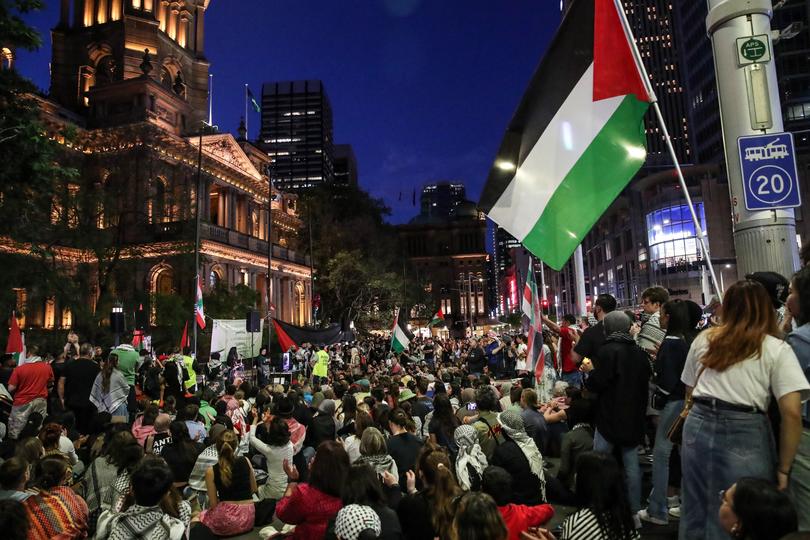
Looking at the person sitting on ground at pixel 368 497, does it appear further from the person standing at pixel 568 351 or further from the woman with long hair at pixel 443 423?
the person standing at pixel 568 351

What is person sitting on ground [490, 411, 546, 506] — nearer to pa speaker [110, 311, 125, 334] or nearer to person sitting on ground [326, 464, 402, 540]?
person sitting on ground [326, 464, 402, 540]

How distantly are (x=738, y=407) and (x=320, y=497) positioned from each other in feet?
10.6

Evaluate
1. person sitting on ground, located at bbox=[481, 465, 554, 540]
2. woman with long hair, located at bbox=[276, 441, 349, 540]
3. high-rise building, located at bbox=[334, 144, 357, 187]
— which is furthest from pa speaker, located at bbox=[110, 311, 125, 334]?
high-rise building, located at bbox=[334, 144, 357, 187]

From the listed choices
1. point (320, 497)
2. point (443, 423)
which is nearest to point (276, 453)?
point (443, 423)

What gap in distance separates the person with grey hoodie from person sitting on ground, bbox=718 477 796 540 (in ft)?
1.50

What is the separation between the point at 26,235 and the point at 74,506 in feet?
78.4

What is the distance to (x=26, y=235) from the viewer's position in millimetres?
24656

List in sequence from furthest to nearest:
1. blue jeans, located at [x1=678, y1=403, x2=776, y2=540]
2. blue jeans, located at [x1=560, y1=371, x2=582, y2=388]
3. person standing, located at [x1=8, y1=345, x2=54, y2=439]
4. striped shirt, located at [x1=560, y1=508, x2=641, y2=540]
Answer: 1. blue jeans, located at [x1=560, y1=371, x2=582, y2=388]
2. person standing, located at [x1=8, y1=345, x2=54, y2=439]
3. striped shirt, located at [x1=560, y1=508, x2=641, y2=540]
4. blue jeans, located at [x1=678, y1=403, x2=776, y2=540]

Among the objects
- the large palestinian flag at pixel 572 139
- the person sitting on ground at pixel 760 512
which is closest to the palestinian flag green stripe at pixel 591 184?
the large palestinian flag at pixel 572 139

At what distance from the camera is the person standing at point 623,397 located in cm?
502

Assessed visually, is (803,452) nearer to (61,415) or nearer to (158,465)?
(158,465)

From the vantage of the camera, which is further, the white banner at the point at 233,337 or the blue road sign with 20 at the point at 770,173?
the white banner at the point at 233,337

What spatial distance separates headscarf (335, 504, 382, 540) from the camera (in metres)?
4.09

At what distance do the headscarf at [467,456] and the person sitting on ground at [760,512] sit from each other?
2999mm
